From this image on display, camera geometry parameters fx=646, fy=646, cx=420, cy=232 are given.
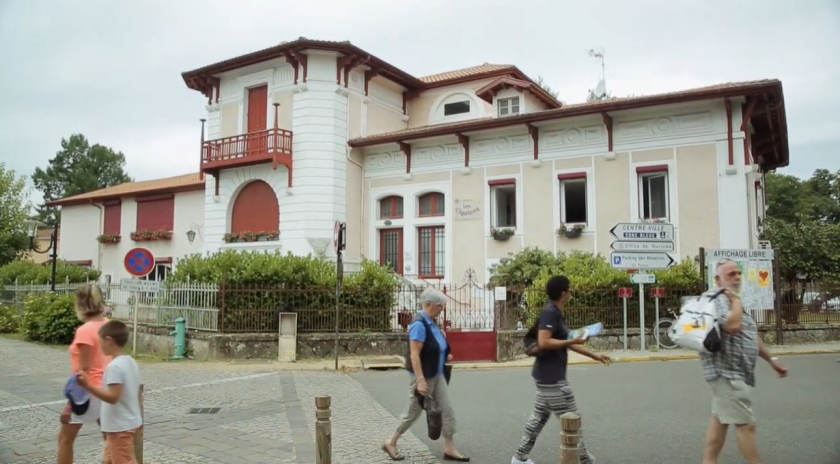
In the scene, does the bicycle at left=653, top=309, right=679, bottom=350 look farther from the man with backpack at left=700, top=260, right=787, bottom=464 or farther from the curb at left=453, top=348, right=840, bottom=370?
the man with backpack at left=700, top=260, right=787, bottom=464

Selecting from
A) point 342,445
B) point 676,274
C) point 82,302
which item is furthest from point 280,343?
point 676,274

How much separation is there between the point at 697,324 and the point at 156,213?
91.3 ft

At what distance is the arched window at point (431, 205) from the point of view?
74.1 feet

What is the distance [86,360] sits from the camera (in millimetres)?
5062

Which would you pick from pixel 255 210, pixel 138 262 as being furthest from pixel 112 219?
pixel 138 262

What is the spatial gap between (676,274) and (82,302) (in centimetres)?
1449

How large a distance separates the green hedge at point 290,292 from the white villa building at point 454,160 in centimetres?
642

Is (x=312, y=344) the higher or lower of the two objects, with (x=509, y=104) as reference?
lower

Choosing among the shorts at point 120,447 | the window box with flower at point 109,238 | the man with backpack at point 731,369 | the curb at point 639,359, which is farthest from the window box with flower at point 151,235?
the man with backpack at point 731,369

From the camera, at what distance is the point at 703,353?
206 inches

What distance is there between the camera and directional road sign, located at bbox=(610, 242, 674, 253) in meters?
15.1

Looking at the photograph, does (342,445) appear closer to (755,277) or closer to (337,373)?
(337,373)

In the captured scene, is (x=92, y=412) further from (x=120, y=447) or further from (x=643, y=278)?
(x=643, y=278)

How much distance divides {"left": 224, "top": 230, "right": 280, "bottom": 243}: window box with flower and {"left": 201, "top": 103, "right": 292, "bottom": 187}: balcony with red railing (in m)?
1.89
